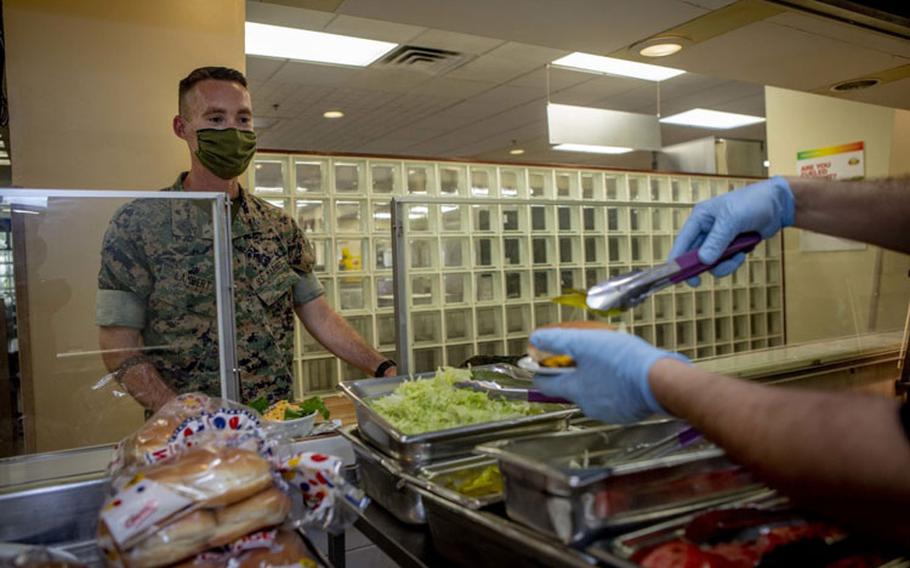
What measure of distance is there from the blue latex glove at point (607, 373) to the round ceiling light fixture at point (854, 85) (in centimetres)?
250

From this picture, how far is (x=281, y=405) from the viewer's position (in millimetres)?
1647

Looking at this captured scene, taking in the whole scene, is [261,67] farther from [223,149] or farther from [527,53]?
[223,149]

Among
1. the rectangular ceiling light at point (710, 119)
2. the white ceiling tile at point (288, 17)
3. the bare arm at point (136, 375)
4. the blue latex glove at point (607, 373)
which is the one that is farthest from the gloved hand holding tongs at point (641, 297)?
the rectangular ceiling light at point (710, 119)

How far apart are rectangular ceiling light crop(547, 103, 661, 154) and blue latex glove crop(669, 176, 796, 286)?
412cm

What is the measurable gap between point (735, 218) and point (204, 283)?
3.96ft

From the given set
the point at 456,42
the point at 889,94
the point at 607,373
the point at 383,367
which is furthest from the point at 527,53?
the point at 607,373

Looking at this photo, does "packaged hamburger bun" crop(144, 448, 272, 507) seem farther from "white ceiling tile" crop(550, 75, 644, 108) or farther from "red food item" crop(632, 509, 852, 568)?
"white ceiling tile" crop(550, 75, 644, 108)

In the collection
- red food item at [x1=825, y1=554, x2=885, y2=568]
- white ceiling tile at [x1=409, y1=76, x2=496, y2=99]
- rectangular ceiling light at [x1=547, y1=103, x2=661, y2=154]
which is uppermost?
white ceiling tile at [x1=409, y1=76, x2=496, y2=99]

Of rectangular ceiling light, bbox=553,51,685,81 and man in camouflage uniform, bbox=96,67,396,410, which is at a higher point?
rectangular ceiling light, bbox=553,51,685,81

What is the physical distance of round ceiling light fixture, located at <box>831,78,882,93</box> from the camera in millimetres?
2707

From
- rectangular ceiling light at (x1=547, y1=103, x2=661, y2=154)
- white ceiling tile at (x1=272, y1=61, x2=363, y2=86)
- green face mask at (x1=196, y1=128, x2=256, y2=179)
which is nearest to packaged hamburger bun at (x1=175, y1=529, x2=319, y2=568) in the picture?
green face mask at (x1=196, y1=128, x2=256, y2=179)

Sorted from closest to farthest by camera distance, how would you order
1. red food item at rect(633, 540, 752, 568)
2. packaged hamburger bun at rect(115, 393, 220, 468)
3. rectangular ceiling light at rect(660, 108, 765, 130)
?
red food item at rect(633, 540, 752, 568) < packaged hamburger bun at rect(115, 393, 220, 468) < rectangular ceiling light at rect(660, 108, 765, 130)

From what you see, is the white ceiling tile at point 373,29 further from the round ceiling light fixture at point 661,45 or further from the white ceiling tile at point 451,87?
the round ceiling light fixture at point 661,45

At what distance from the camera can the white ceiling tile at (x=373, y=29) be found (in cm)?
442
